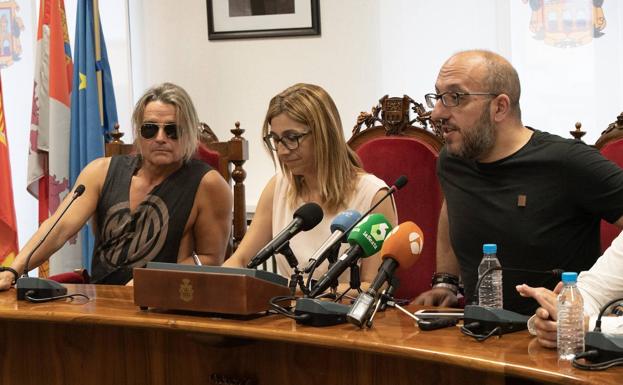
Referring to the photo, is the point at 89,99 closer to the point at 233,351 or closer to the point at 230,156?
the point at 230,156

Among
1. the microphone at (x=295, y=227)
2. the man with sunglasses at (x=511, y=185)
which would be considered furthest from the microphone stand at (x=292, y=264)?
the man with sunglasses at (x=511, y=185)

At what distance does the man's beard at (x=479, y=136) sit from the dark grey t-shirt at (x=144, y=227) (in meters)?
1.15

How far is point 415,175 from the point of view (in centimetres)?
341

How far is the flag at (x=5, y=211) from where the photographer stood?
4684mm

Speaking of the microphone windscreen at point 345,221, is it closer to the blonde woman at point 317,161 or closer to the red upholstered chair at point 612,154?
the blonde woman at point 317,161

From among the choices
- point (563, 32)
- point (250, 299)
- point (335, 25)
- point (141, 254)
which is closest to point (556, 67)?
point (563, 32)

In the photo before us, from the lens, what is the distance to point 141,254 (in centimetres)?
347

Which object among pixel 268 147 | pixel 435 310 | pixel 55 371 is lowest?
pixel 55 371

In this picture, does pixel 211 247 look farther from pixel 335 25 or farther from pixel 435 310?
pixel 335 25

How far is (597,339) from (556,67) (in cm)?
282

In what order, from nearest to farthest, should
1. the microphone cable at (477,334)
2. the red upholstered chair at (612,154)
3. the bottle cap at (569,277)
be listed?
the bottle cap at (569,277), the microphone cable at (477,334), the red upholstered chair at (612,154)

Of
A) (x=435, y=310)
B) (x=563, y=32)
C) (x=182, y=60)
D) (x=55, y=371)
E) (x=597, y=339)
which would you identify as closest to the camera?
(x=597, y=339)

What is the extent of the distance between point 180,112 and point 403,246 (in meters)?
1.57

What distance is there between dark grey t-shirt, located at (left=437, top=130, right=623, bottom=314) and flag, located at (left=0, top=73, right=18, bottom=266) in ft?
8.89
